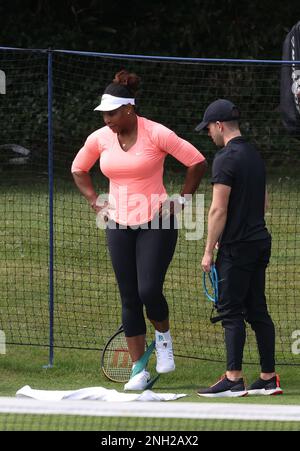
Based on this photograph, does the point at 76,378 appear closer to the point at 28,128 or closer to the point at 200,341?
the point at 200,341

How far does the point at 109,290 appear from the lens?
11.3m

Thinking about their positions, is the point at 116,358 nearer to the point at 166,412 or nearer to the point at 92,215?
the point at 166,412

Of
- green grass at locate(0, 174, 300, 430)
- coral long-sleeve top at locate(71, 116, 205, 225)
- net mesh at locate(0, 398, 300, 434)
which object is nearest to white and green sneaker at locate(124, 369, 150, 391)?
green grass at locate(0, 174, 300, 430)

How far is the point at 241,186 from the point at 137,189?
2.23 ft

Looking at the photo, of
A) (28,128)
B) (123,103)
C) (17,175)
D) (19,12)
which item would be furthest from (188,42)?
(123,103)

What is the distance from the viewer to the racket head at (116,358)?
898cm

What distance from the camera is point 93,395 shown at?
7871 millimetres

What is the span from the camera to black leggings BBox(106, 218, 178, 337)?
320 inches

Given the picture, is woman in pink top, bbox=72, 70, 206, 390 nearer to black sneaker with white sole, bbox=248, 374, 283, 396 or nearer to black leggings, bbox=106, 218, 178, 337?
black leggings, bbox=106, 218, 178, 337

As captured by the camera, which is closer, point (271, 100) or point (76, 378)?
point (76, 378)

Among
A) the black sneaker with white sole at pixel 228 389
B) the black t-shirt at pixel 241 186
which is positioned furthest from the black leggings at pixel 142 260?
the black sneaker with white sole at pixel 228 389

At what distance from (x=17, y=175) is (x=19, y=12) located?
18.5ft

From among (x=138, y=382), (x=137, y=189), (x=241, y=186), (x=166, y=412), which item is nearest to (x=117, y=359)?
(x=138, y=382)

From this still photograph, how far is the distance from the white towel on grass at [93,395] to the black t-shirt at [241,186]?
3.53ft
